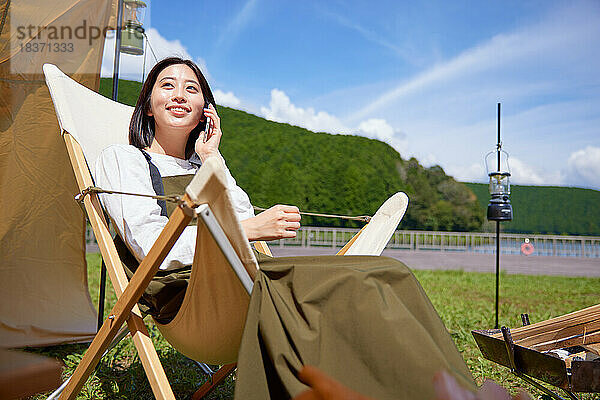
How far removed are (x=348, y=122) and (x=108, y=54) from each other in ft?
100

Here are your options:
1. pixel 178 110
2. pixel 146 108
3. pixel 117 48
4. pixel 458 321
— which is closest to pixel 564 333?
pixel 178 110

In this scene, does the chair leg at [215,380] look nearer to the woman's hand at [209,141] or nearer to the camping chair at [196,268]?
the camping chair at [196,268]

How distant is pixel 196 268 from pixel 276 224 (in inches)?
11.2

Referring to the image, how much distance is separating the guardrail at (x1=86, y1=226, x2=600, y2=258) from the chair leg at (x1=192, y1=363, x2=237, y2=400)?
1311cm

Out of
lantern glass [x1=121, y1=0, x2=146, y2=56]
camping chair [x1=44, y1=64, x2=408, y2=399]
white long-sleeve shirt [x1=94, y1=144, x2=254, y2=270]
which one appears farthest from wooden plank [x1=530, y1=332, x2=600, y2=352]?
lantern glass [x1=121, y1=0, x2=146, y2=56]

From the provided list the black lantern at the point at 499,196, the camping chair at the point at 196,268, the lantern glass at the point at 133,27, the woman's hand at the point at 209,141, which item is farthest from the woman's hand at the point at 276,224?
the black lantern at the point at 499,196

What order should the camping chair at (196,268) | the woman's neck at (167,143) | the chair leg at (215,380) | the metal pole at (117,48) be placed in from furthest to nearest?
the metal pole at (117,48) → the woman's neck at (167,143) → the chair leg at (215,380) → the camping chair at (196,268)

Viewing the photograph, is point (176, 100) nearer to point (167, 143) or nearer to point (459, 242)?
point (167, 143)

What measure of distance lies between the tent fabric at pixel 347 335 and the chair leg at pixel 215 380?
35.9 inches

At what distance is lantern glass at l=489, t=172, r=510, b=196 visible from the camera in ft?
12.8

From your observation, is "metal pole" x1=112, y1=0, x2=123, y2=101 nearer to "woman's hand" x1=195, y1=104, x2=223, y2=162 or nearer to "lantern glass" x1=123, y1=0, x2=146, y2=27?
"lantern glass" x1=123, y1=0, x2=146, y2=27

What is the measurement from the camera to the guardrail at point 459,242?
1569 centimetres

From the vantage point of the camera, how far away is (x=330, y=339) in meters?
0.99

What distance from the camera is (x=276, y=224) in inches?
53.9
